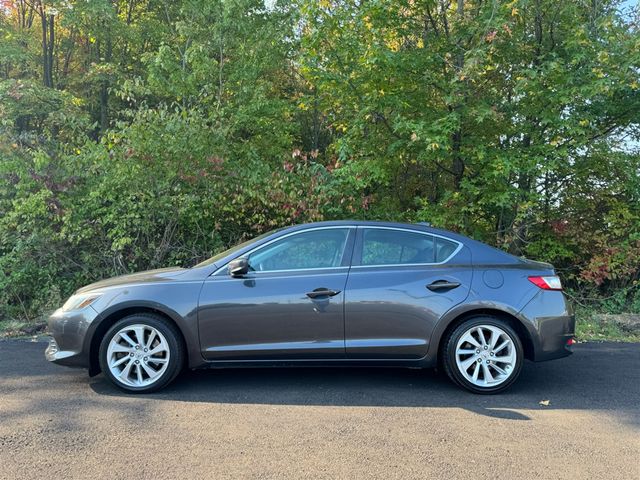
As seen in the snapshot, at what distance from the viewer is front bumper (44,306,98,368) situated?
4555 millimetres

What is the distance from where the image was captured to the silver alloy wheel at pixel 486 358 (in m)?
4.59

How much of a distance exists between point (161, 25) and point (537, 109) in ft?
30.6

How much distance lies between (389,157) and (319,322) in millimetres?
4776

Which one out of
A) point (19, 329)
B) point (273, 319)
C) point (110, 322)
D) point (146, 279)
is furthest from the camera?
point (19, 329)

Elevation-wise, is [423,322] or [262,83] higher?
[262,83]

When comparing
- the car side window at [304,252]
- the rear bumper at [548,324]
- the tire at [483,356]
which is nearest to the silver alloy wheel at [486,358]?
the tire at [483,356]

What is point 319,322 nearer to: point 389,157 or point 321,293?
point 321,293

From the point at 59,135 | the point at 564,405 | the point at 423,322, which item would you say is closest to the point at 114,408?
the point at 423,322

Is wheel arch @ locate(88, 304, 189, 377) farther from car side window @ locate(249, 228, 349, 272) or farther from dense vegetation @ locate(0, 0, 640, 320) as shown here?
dense vegetation @ locate(0, 0, 640, 320)

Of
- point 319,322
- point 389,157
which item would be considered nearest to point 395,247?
point 319,322

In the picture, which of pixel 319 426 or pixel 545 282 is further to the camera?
pixel 545 282

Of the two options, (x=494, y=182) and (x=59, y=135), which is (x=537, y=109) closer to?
(x=494, y=182)

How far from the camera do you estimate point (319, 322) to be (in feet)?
14.9

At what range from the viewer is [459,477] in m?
3.06
